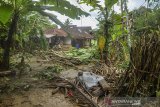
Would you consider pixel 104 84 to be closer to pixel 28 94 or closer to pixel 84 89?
pixel 84 89

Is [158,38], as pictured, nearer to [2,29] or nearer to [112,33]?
[112,33]

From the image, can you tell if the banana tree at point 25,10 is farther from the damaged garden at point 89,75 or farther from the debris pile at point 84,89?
the debris pile at point 84,89


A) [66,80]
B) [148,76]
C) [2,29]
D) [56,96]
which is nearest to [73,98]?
[56,96]

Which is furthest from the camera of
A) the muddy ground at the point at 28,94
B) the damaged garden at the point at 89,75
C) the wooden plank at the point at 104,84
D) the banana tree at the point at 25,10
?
the banana tree at the point at 25,10

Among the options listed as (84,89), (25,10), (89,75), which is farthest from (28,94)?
(25,10)

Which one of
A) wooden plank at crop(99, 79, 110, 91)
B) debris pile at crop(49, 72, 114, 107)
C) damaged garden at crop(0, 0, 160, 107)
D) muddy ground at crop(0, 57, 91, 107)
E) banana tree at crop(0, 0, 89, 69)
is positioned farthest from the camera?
banana tree at crop(0, 0, 89, 69)

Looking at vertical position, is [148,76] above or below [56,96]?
above

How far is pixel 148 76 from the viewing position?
465 cm

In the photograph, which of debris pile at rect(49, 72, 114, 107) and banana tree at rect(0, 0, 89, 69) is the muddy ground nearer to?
debris pile at rect(49, 72, 114, 107)

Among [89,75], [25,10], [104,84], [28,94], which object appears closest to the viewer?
[28,94]

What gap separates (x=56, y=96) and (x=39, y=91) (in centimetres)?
45

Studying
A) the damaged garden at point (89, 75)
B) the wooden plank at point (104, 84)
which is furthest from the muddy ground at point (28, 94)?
the wooden plank at point (104, 84)

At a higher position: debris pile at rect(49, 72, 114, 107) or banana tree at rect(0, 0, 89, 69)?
banana tree at rect(0, 0, 89, 69)

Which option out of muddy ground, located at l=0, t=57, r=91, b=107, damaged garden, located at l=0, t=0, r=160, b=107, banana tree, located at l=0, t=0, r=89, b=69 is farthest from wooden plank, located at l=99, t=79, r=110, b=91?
banana tree, located at l=0, t=0, r=89, b=69
